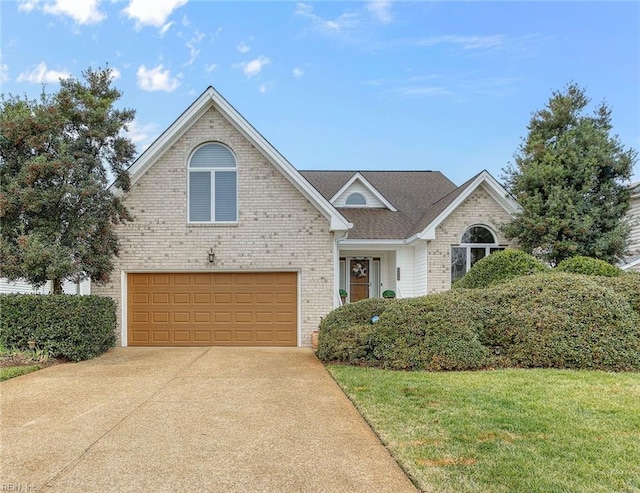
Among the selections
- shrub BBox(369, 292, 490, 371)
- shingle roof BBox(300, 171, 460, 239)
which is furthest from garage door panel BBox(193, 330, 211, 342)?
shingle roof BBox(300, 171, 460, 239)

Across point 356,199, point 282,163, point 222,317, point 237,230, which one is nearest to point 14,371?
point 222,317

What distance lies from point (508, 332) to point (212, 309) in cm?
763

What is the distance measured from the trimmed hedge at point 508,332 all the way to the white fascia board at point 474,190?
482 cm

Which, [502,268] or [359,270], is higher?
[502,268]

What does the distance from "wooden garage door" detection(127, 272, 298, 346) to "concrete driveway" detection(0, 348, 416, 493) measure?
3.83m

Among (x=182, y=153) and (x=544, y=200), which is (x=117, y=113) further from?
(x=544, y=200)

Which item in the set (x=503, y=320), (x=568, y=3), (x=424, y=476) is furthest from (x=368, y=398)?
(x=568, y=3)

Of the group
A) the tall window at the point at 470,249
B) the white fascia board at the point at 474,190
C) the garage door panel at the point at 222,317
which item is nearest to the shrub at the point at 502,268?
the white fascia board at the point at 474,190

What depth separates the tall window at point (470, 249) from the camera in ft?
47.5

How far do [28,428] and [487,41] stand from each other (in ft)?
49.2

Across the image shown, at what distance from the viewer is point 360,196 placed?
17062 millimetres

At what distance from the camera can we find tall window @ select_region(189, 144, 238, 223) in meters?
12.2

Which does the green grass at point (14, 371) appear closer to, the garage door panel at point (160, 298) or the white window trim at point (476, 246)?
the garage door panel at point (160, 298)

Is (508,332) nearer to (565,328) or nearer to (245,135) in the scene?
(565,328)
